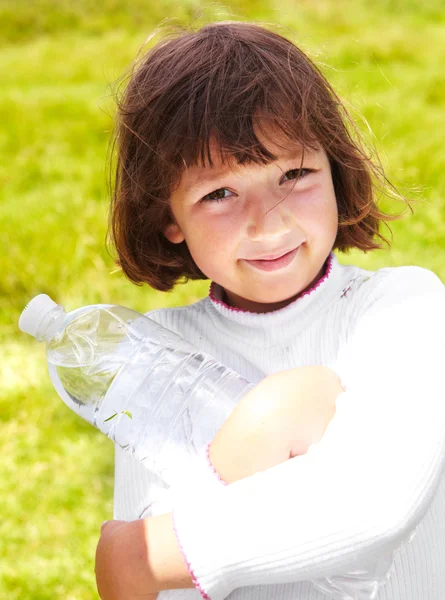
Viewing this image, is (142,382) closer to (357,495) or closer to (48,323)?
(48,323)

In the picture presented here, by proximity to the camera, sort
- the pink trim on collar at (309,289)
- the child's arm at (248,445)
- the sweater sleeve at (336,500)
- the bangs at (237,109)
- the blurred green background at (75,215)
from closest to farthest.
→ 1. the sweater sleeve at (336,500)
2. the child's arm at (248,445)
3. the bangs at (237,109)
4. the pink trim on collar at (309,289)
5. the blurred green background at (75,215)

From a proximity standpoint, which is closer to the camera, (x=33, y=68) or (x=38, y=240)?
(x=38, y=240)

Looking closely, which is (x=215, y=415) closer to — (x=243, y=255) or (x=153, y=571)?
(x=243, y=255)

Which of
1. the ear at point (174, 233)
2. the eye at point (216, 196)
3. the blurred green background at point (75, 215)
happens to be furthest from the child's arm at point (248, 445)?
the blurred green background at point (75, 215)

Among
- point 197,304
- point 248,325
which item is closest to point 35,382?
point 197,304

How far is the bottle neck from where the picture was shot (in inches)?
71.2

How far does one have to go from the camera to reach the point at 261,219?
59.4 inches

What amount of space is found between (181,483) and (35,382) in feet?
4.96

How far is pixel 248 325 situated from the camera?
5.59ft

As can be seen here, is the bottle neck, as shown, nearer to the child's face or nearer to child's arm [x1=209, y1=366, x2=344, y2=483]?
the child's face

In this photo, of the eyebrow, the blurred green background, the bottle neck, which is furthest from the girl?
the blurred green background

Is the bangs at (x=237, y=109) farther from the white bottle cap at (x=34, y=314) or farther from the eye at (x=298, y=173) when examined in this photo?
the white bottle cap at (x=34, y=314)

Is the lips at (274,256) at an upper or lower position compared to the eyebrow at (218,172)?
lower

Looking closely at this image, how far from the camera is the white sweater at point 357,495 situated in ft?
3.86
